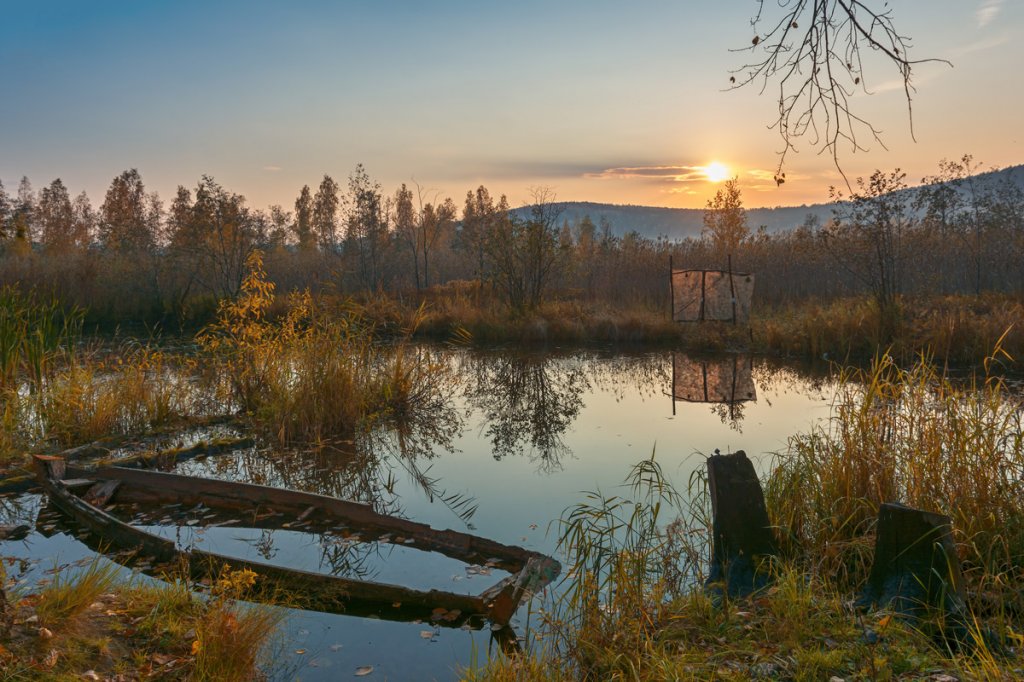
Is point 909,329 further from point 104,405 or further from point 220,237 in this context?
point 220,237

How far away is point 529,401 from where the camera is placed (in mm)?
12961

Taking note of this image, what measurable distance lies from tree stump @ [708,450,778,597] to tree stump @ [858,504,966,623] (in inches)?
32.8

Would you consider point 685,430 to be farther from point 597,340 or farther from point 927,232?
point 927,232

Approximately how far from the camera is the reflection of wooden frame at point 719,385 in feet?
42.0

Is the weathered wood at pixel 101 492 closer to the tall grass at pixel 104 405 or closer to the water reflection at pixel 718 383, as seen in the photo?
the tall grass at pixel 104 405

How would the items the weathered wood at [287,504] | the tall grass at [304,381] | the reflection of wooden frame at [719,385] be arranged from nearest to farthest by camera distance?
the weathered wood at [287,504] < the tall grass at [304,381] < the reflection of wooden frame at [719,385]

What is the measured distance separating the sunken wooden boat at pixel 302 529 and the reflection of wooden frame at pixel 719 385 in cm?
678

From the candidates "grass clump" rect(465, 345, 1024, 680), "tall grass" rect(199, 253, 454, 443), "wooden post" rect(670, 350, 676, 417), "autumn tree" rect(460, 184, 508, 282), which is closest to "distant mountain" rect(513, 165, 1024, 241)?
"autumn tree" rect(460, 184, 508, 282)

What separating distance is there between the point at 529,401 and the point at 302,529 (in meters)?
6.78

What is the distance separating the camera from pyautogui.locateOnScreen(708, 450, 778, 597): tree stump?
4.85 meters

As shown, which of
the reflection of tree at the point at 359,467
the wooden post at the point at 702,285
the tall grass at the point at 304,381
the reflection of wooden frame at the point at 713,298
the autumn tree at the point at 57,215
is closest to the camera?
the reflection of tree at the point at 359,467

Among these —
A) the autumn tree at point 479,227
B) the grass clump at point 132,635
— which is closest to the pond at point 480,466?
the grass clump at point 132,635

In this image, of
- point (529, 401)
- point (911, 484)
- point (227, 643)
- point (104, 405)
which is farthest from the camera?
point (529, 401)

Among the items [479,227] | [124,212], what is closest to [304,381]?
[479,227]
